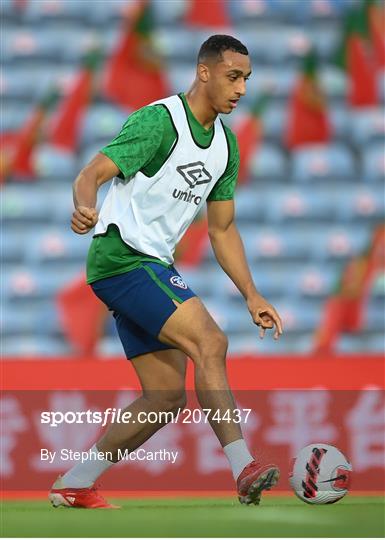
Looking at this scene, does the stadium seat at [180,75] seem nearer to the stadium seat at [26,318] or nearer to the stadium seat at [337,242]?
the stadium seat at [337,242]

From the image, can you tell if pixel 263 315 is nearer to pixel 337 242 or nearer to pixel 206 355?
pixel 206 355

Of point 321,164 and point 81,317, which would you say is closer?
point 81,317

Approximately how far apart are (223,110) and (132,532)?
1.38 meters

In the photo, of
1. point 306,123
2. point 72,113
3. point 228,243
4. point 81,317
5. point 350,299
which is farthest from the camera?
point 306,123

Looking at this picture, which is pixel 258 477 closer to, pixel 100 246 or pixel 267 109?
pixel 100 246

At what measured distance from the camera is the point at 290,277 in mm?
8406

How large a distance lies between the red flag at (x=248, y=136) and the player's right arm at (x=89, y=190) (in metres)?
4.46

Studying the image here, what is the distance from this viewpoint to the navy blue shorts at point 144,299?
4184mm

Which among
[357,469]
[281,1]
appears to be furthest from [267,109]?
[357,469]

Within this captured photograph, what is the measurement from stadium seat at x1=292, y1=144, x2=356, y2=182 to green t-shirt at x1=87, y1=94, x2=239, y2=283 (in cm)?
423

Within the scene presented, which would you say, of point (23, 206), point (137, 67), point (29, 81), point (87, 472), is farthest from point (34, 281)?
point (87, 472)

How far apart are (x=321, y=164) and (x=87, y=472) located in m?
4.66

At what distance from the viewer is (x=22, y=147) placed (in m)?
8.44

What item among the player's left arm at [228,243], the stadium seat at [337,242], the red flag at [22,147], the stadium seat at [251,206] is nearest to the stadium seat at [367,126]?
the stadium seat at [337,242]
